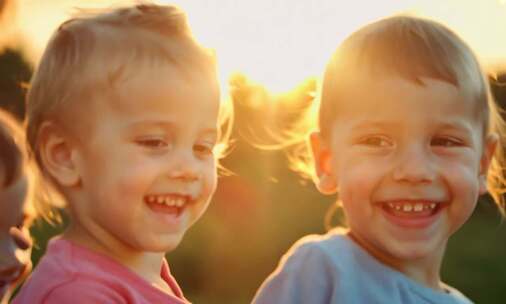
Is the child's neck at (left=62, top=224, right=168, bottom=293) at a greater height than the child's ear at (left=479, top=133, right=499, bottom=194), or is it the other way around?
the child's ear at (left=479, top=133, right=499, bottom=194)

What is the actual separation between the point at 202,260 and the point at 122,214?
7.18 meters

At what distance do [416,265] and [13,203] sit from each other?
4.55ft

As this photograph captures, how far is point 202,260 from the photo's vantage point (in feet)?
33.8

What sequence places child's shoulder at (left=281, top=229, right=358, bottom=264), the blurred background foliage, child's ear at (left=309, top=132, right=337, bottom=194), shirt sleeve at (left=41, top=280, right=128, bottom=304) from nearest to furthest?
shirt sleeve at (left=41, top=280, right=128, bottom=304)
child's shoulder at (left=281, top=229, right=358, bottom=264)
child's ear at (left=309, top=132, right=337, bottom=194)
the blurred background foliage

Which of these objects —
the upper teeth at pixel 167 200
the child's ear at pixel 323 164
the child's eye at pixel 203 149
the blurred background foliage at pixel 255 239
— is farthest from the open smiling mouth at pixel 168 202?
the blurred background foliage at pixel 255 239

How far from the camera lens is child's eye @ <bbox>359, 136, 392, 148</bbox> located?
11.7 ft

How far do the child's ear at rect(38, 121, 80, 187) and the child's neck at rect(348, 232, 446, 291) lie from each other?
1.08m

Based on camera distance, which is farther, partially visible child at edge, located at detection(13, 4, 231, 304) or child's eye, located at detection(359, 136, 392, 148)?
child's eye, located at detection(359, 136, 392, 148)

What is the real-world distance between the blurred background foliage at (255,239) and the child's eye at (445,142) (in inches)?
230

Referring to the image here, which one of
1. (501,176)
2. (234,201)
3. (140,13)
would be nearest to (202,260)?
(234,201)

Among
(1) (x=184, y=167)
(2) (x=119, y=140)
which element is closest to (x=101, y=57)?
(2) (x=119, y=140)

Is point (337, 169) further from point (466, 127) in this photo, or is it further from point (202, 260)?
point (202, 260)

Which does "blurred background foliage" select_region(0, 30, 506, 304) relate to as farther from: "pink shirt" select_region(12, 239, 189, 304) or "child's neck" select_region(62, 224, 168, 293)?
"pink shirt" select_region(12, 239, 189, 304)

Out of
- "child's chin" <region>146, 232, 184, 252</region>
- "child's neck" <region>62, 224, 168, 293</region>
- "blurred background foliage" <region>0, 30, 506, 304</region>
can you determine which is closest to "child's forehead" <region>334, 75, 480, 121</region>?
"child's chin" <region>146, 232, 184, 252</region>
